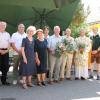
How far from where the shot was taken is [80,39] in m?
12.9

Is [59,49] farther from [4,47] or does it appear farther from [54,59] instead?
[4,47]

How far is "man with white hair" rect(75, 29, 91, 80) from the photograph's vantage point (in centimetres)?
1277

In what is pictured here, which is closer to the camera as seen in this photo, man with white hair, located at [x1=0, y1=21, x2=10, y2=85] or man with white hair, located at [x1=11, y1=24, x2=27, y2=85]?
man with white hair, located at [x1=0, y1=21, x2=10, y2=85]

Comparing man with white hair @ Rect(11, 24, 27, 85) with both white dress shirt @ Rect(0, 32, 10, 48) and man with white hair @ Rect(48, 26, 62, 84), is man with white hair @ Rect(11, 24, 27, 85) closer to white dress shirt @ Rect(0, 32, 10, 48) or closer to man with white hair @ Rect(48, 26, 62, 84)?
white dress shirt @ Rect(0, 32, 10, 48)

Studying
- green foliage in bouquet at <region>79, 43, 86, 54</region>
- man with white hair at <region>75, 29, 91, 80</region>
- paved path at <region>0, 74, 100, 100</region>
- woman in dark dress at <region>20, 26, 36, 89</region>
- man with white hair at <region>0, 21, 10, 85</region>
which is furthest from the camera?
man with white hair at <region>75, 29, 91, 80</region>

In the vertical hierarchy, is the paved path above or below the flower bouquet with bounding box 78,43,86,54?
below

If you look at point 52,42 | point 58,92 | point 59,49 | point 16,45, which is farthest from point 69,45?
point 58,92

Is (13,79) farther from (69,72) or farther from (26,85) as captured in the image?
(69,72)

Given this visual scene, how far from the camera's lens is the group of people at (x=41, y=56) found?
11.2 metres

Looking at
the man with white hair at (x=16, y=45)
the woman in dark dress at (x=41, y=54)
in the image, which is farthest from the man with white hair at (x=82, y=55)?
the man with white hair at (x=16, y=45)

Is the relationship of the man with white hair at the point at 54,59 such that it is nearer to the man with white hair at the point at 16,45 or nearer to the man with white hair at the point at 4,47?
the man with white hair at the point at 16,45

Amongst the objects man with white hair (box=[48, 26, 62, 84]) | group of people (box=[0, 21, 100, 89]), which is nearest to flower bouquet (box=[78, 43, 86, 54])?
group of people (box=[0, 21, 100, 89])

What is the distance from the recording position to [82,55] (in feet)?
42.3

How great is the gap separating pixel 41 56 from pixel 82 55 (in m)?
1.90
